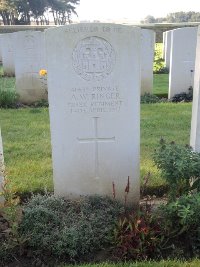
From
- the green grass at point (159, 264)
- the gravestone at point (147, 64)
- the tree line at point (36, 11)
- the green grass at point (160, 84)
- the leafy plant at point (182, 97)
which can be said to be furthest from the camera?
the tree line at point (36, 11)

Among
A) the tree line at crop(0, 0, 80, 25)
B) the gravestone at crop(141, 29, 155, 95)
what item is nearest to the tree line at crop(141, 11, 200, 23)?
the tree line at crop(0, 0, 80, 25)

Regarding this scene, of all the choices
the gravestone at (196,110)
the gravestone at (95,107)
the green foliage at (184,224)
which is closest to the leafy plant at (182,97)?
the gravestone at (196,110)

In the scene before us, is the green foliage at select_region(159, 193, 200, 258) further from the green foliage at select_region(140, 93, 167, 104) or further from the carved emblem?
the green foliage at select_region(140, 93, 167, 104)

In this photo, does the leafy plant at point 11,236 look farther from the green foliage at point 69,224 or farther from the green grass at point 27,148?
the green grass at point 27,148

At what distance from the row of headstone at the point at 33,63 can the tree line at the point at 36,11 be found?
3984 cm

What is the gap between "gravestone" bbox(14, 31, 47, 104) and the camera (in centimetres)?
888

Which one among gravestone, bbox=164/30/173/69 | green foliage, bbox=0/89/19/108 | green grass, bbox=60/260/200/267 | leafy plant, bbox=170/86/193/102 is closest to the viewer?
green grass, bbox=60/260/200/267

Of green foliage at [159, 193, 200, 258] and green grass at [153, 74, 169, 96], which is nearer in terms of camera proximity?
green foliage at [159, 193, 200, 258]

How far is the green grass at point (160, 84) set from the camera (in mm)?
10211

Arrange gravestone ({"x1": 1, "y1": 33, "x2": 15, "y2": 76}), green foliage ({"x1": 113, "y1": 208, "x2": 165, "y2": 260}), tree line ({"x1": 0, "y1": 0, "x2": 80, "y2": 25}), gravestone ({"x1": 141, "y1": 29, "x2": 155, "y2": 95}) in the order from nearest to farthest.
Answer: green foliage ({"x1": 113, "y1": 208, "x2": 165, "y2": 260}) → gravestone ({"x1": 141, "y1": 29, "x2": 155, "y2": 95}) → gravestone ({"x1": 1, "y1": 33, "x2": 15, "y2": 76}) → tree line ({"x1": 0, "y1": 0, "x2": 80, "y2": 25})

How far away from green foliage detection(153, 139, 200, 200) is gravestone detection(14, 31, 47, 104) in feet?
21.2

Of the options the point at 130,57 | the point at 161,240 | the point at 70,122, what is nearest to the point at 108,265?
the point at 161,240

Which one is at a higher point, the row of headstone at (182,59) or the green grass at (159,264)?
the row of headstone at (182,59)

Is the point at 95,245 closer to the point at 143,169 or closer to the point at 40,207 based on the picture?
the point at 40,207
